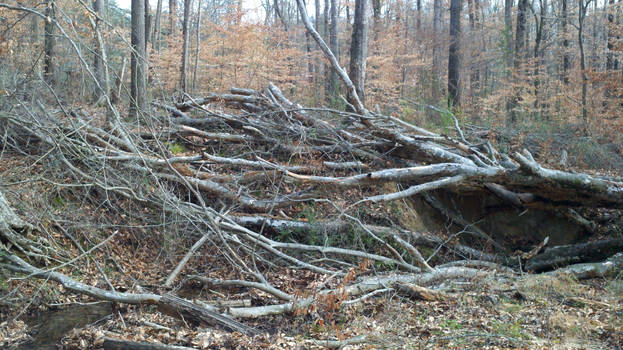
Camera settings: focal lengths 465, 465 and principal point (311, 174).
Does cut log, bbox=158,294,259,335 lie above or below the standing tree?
below

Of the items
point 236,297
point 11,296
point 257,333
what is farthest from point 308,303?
point 11,296

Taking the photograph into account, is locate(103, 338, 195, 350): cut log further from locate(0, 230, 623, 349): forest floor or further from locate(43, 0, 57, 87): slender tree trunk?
locate(43, 0, 57, 87): slender tree trunk

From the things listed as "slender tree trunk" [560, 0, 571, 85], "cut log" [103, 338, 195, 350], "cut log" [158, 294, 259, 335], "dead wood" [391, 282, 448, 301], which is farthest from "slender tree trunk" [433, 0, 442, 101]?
"cut log" [103, 338, 195, 350]

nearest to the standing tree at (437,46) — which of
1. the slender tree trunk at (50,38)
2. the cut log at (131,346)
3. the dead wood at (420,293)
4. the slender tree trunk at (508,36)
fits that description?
the slender tree trunk at (508,36)

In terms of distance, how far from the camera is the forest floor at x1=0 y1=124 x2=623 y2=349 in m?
3.98

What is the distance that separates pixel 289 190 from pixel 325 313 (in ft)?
10.3

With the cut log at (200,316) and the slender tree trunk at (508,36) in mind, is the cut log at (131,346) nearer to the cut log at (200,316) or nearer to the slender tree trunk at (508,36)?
the cut log at (200,316)

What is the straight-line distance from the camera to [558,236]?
7.95 meters

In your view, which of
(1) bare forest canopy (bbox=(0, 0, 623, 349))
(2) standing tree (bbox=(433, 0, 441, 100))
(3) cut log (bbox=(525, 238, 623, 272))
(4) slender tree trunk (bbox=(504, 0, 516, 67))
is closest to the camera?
(1) bare forest canopy (bbox=(0, 0, 623, 349))

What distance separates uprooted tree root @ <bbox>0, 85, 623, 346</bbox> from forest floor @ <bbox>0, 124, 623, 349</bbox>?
0.55 feet

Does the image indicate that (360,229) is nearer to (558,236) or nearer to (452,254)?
(452,254)

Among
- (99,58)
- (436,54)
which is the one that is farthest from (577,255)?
(436,54)

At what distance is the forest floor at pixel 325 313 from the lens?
3982 mm

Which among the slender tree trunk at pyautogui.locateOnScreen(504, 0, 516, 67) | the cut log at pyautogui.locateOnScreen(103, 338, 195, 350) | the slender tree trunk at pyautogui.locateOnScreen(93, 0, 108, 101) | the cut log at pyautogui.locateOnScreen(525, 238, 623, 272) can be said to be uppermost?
the slender tree trunk at pyautogui.locateOnScreen(504, 0, 516, 67)
